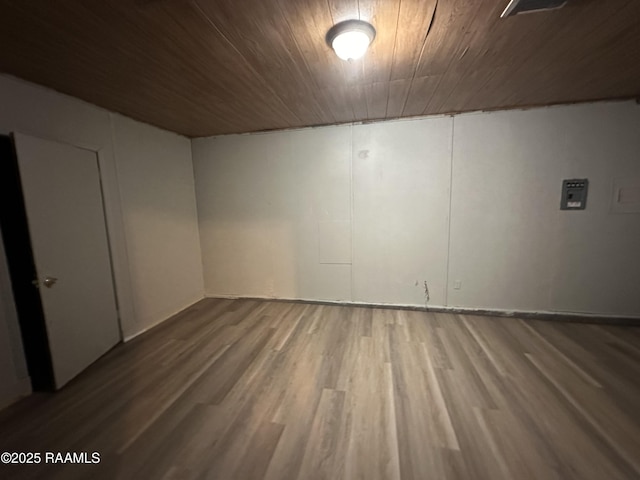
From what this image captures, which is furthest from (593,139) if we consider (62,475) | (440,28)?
(62,475)

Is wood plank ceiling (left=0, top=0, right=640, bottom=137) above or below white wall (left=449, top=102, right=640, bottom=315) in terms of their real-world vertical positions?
above

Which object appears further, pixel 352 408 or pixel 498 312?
pixel 498 312

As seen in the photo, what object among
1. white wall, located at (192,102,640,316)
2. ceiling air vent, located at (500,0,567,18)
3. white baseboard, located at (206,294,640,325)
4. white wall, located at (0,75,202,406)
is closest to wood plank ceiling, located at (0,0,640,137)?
ceiling air vent, located at (500,0,567,18)

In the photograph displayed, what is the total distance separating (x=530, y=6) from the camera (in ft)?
4.21

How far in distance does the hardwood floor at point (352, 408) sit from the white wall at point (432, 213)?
65 cm

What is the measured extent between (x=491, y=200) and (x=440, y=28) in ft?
7.44

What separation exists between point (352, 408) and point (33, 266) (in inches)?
105

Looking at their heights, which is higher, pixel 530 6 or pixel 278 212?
pixel 530 6

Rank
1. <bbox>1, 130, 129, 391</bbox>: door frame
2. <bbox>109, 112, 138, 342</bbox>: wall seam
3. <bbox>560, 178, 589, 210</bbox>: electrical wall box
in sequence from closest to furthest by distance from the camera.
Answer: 1. <bbox>1, 130, 129, 391</bbox>: door frame
2. <bbox>109, 112, 138, 342</bbox>: wall seam
3. <bbox>560, 178, 589, 210</bbox>: electrical wall box

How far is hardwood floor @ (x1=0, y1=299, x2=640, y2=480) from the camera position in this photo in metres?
1.44

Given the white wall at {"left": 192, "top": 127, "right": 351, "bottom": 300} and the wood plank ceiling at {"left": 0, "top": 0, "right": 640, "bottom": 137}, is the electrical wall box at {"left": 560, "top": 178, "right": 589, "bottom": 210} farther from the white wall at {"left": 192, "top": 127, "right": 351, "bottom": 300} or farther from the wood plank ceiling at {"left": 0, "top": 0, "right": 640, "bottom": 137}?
the white wall at {"left": 192, "top": 127, "right": 351, "bottom": 300}

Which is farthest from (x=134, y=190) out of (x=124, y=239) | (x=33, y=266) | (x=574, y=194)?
(x=574, y=194)

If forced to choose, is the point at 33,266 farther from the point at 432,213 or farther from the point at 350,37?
the point at 432,213

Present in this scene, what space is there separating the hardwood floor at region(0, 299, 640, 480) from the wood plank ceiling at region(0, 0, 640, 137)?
245 centimetres
